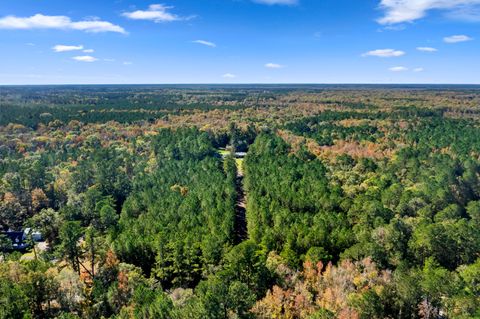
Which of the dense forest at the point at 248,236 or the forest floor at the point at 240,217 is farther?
the forest floor at the point at 240,217

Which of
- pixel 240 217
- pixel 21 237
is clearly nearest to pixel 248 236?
pixel 240 217

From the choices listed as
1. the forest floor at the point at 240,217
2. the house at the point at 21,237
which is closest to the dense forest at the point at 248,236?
the house at the point at 21,237

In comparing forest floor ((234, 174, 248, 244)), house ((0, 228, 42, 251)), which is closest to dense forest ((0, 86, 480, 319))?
house ((0, 228, 42, 251))

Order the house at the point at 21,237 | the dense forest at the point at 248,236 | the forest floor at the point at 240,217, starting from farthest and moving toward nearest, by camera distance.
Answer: the house at the point at 21,237 → the forest floor at the point at 240,217 → the dense forest at the point at 248,236

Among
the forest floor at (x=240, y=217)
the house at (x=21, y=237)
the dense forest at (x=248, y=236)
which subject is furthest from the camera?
the house at (x=21, y=237)

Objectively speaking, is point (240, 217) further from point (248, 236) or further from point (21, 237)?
point (21, 237)

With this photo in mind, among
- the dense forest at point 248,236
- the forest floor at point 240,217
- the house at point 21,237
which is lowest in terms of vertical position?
the house at point 21,237

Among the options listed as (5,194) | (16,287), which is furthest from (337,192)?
(5,194)

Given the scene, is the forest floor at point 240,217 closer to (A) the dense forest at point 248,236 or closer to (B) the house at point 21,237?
(A) the dense forest at point 248,236

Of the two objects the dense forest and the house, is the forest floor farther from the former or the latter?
the house

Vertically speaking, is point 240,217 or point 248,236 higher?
point 248,236

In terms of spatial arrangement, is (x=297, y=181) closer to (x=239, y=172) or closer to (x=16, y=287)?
(x=239, y=172)
